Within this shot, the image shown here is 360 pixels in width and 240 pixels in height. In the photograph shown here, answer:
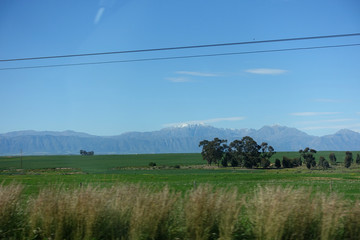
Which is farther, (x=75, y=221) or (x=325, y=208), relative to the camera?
(x=75, y=221)

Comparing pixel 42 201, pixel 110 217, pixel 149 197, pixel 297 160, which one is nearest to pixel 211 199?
pixel 149 197

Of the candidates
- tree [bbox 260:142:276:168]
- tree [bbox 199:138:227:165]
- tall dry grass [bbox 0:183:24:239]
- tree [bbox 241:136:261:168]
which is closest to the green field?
tall dry grass [bbox 0:183:24:239]

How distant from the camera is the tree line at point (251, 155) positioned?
9771 centimetres

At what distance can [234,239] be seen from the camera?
31.9ft

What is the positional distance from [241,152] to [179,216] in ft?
301

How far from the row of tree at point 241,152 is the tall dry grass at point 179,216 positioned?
8952 centimetres

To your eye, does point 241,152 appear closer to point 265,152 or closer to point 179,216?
point 265,152

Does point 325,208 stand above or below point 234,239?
above

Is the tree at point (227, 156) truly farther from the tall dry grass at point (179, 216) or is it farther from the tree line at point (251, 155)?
the tall dry grass at point (179, 216)

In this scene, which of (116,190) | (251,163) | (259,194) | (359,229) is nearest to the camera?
(359,229)

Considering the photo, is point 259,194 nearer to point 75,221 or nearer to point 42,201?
point 75,221

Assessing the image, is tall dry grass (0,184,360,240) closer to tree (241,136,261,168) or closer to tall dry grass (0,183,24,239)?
tall dry grass (0,183,24,239)

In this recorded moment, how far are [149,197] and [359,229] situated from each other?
218 inches

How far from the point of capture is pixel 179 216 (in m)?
10.5
